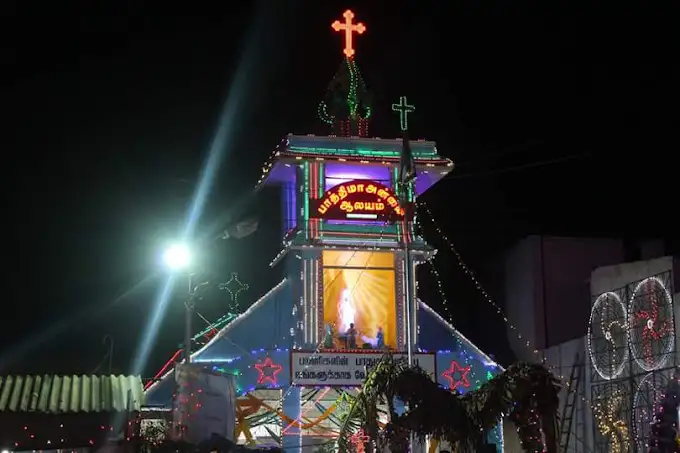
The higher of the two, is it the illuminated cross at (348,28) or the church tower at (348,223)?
the illuminated cross at (348,28)

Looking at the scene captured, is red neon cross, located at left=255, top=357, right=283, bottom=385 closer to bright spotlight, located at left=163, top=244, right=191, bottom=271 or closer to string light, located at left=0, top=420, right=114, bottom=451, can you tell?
bright spotlight, located at left=163, top=244, right=191, bottom=271

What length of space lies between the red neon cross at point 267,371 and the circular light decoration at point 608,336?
8.63 m

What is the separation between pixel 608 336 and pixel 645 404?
2335mm

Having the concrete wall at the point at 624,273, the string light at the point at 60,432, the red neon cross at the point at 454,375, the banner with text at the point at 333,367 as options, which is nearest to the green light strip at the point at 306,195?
the banner with text at the point at 333,367

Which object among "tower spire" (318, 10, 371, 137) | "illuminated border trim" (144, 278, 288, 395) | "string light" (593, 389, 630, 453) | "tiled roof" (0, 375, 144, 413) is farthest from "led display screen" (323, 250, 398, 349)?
"tiled roof" (0, 375, 144, 413)

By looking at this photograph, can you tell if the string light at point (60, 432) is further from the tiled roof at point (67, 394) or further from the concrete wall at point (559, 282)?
the concrete wall at point (559, 282)

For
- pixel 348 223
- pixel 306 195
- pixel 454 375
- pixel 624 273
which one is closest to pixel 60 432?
pixel 306 195

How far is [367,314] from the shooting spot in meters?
27.3

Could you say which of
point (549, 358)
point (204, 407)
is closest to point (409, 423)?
point (204, 407)

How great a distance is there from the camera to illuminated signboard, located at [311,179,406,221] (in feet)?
82.5

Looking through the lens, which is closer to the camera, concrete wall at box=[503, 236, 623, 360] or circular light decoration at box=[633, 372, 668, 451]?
circular light decoration at box=[633, 372, 668, 451]

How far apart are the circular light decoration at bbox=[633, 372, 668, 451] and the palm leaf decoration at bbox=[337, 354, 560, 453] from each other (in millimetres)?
9737

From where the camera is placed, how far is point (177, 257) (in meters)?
16.3

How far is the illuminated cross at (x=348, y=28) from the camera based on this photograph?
1055 inches
